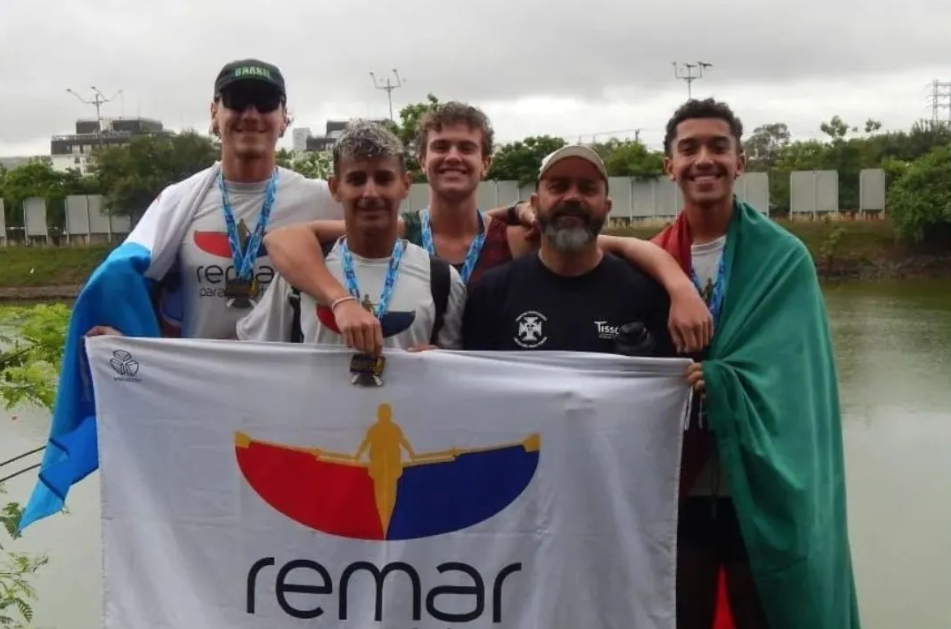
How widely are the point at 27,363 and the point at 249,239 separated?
3.84 ft

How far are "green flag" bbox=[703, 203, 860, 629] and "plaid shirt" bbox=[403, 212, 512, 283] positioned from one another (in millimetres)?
625

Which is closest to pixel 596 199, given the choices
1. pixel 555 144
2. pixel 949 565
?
pixel 949 565

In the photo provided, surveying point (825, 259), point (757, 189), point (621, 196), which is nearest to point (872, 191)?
point (757, 189)

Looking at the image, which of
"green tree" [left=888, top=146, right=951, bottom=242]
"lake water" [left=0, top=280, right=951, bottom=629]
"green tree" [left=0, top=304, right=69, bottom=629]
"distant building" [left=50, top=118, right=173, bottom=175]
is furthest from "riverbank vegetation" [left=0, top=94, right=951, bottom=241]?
"distant building" [left=50, top=118, right=173, bottom=175]

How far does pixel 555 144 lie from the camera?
115 ft

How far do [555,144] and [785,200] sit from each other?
8914mm

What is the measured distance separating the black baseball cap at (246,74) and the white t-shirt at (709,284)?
1.29 m

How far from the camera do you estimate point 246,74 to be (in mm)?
2916

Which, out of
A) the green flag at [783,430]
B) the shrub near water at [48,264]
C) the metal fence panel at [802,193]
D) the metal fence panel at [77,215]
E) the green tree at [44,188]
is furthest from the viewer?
the green tree at [44,188]

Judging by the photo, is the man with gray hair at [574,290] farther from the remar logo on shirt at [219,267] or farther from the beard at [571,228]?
the remar logo on shirt at [219,267]

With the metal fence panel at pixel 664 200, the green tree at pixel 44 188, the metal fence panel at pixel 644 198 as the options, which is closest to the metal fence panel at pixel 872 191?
the metal fence panel at pixel 664 200

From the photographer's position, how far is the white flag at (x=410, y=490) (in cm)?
259

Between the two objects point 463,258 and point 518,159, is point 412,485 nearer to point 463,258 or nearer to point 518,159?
point 463,258

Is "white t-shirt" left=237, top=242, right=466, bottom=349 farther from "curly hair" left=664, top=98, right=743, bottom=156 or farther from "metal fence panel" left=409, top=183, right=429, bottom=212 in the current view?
"metal fence panel" left=409, top=183, right=429, bottom=212
